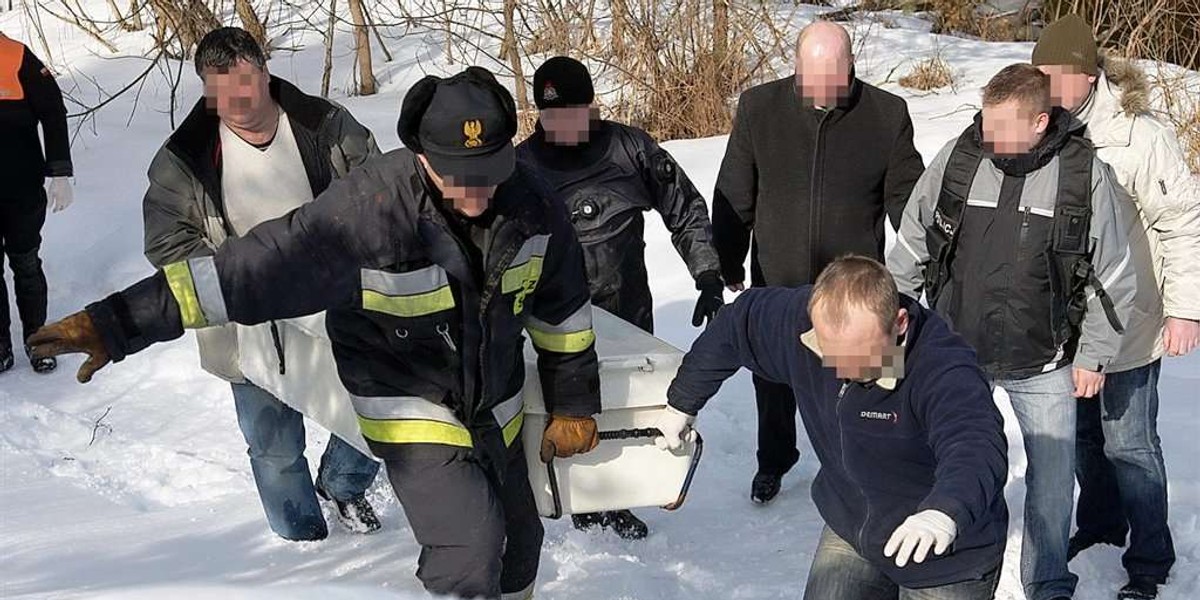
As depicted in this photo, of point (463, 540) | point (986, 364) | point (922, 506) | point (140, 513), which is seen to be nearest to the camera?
point (922, 506)

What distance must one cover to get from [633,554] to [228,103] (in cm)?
198

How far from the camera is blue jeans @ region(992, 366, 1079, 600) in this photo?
147 inches

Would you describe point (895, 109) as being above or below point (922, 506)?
above

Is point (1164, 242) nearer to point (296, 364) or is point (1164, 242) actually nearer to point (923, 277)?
point (923, 277)

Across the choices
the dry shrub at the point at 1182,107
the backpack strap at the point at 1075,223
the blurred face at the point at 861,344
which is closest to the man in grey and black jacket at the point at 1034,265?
the backpack strap at the point at 1075,223

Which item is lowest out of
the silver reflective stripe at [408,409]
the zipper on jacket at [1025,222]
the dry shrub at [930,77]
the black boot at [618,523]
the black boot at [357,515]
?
the black boot at [618,523]

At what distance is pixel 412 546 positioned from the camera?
4.44 metres

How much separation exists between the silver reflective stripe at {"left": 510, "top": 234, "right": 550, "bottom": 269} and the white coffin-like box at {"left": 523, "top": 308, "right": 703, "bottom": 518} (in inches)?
17.9

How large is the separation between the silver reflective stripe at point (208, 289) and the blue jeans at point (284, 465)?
161 centimetres

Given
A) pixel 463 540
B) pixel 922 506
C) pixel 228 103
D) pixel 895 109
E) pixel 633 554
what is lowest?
pixel 633 554

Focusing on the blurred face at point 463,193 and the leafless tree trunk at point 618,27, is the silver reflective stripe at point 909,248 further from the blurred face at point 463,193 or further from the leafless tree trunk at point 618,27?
the leafless tree trunk at point 618,27

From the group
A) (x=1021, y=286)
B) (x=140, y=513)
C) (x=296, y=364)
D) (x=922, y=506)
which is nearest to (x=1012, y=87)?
(x=1021, y=286)

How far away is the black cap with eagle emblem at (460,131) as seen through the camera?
2828 mm

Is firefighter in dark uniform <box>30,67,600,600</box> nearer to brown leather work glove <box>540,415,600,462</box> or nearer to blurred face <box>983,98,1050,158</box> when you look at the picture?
brown leather work glove <box>540,415,600,462</box>
